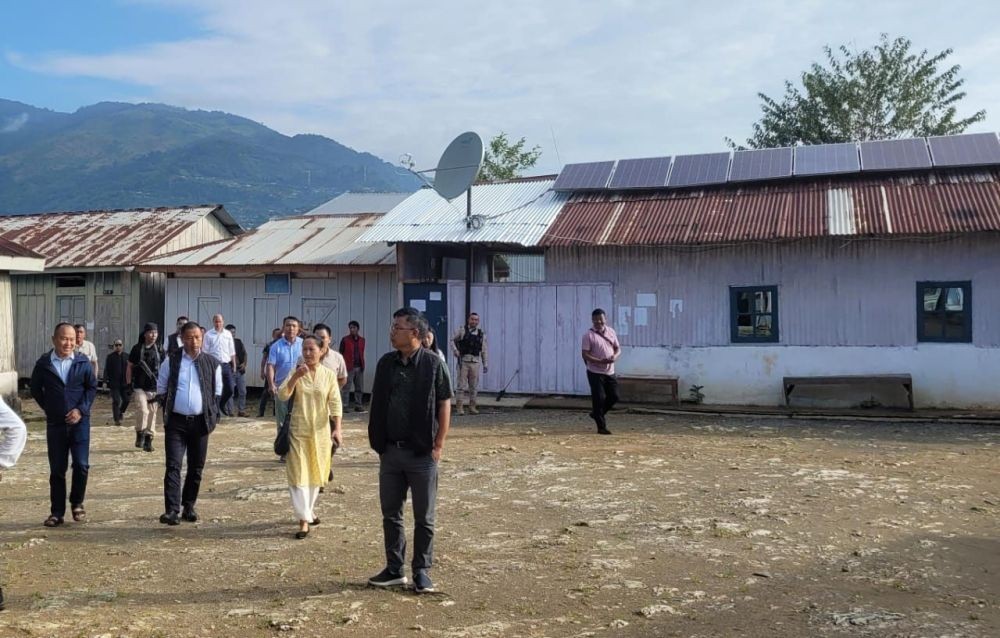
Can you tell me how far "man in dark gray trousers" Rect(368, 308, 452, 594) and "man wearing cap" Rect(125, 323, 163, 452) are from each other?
6864 mm

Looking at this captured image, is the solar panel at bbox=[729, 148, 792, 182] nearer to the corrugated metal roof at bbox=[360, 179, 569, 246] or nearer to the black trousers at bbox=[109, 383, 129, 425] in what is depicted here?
the corrugated metal roof at bbox=[360, 179, 569, 246]

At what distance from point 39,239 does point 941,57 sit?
89.8 ft

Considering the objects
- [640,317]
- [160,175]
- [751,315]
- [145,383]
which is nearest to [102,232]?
[145,383]

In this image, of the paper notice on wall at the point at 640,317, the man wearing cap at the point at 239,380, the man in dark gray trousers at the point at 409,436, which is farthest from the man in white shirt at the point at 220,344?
the man in dark gray trousers at the point at 409,436

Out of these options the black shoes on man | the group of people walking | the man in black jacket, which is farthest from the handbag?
the black shoes on man

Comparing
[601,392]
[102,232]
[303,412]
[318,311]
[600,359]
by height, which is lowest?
[601,392]

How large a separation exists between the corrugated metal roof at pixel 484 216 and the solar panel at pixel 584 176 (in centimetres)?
23

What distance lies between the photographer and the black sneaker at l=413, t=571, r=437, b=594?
5.22 meters

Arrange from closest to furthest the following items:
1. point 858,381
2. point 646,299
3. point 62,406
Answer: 1. point 62,406
2. point 858,381
3. point 646,299

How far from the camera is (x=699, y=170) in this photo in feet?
Result: 53.0

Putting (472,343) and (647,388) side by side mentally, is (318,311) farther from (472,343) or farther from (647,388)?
(647,388)

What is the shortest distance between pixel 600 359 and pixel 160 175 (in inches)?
5425

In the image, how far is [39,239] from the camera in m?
21.3

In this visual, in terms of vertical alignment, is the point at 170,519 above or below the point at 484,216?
below
